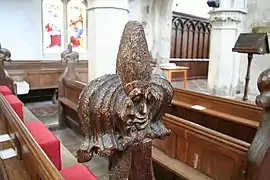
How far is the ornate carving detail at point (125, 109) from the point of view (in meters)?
0.62

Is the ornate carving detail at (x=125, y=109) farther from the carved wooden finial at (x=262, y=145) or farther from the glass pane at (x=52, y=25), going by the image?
the glass pane at (x=52, y=25)

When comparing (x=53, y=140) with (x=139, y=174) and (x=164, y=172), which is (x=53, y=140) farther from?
(x=139, y=174)

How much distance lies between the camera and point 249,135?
99.7 inches

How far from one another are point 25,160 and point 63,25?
7.11 meters

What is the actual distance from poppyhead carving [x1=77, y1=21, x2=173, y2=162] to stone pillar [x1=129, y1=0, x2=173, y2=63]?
226 inches

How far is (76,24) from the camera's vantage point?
8.53 m

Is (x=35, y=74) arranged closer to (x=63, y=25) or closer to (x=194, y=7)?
(x=63, y=25)

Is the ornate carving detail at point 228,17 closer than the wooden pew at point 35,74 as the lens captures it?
Yes

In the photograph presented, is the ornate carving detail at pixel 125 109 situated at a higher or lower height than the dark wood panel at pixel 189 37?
lower

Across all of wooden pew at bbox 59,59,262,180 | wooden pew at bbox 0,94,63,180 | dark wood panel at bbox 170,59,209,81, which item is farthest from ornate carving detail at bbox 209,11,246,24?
dark wood panel at bbox 170,59,209,81

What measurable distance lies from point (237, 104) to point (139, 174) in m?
2.34

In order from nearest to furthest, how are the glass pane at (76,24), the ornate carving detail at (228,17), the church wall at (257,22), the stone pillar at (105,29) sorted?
the stone pillar at (105,29)
the ornate carving detail at (228,17)
the church wall at (257,22)
the glass pane at (76,24)

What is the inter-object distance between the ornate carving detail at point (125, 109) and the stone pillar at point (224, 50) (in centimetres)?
421


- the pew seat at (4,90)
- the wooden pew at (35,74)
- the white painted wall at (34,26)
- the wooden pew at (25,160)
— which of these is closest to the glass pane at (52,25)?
the white painted wall at (34,26)
